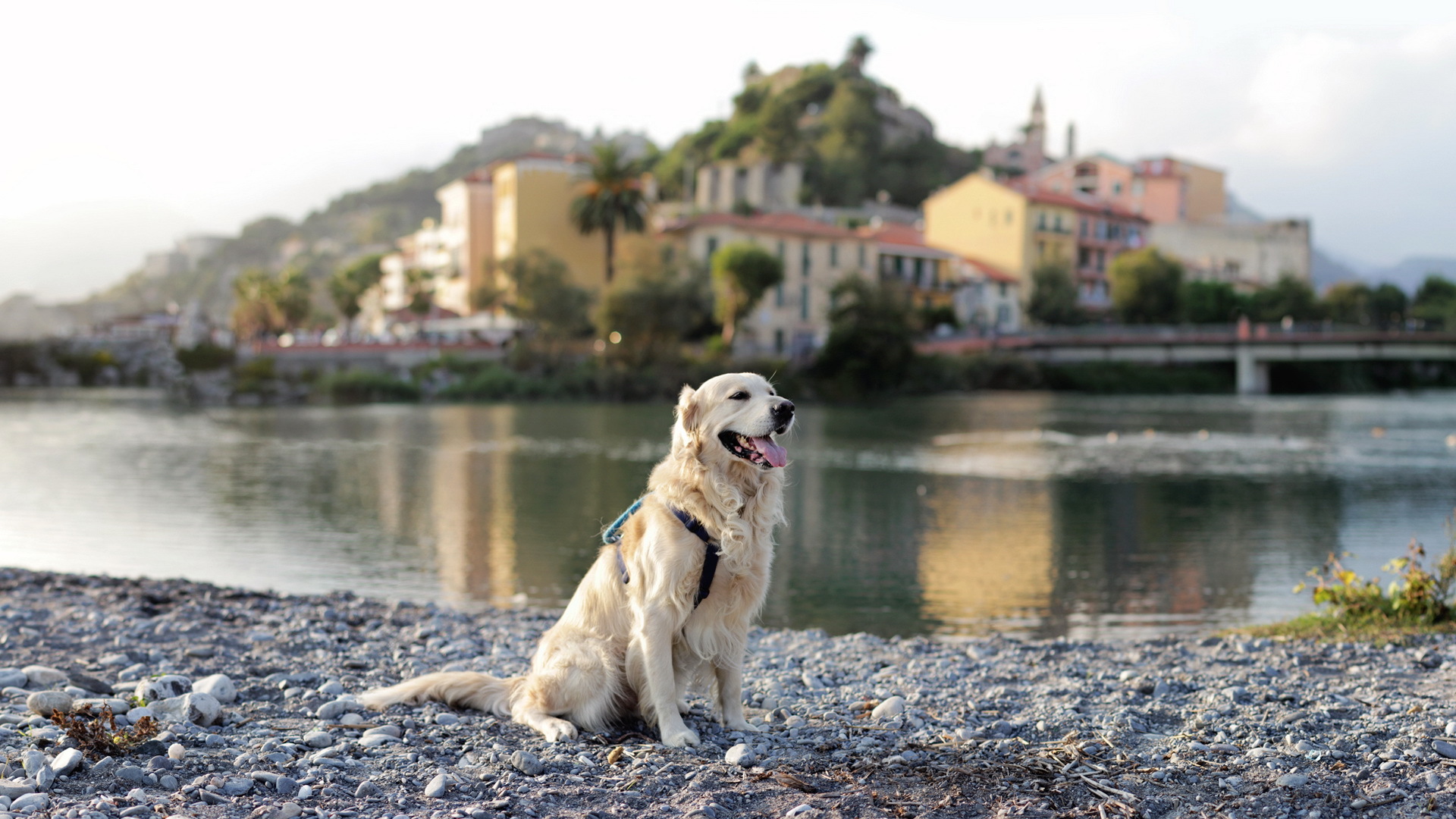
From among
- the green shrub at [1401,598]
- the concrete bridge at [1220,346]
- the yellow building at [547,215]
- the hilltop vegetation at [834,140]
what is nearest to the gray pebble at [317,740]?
the green shrub at [1401,598]

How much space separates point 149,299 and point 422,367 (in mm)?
159332

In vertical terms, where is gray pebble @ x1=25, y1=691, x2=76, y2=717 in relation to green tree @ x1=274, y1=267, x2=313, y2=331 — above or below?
below

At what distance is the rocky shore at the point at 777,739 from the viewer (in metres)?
4.07

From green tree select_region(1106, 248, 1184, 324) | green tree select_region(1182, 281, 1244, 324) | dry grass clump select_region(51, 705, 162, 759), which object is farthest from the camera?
green tree select_region(1182, 281, 1244, 324)

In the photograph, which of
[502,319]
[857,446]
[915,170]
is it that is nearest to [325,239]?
[915,170]

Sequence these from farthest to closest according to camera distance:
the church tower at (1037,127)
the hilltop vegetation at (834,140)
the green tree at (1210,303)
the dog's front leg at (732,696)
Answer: the church tower at (1037,127), the hilltop vegetation at (834,140), the green tree at (1210,303), the dog's front leg at (732,696)

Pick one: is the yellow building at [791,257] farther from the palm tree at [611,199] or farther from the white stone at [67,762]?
the white stone at [67,762]

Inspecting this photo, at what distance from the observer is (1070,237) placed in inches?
3415

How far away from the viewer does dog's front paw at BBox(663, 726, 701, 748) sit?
15.6 ft

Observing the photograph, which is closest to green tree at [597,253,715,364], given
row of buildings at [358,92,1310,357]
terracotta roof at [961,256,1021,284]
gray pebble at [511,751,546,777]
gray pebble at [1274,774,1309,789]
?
row of buildings at [358,92,1310,357]

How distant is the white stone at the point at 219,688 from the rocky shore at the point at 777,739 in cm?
1

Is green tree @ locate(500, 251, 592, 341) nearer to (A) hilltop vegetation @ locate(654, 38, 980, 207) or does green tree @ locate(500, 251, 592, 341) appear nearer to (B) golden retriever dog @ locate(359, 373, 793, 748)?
(A) hilltop vegetation @ locate(654, 38, 980, 207)

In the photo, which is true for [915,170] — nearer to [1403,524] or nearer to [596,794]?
[1403,524]

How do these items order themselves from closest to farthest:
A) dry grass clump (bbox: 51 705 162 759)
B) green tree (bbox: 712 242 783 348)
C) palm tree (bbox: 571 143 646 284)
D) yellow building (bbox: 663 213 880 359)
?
dry grass clump (bbox: 51 705 162 759) → green tree (bbox: 712 242 783 348) → yellow building (bbox: 663 213 880 359) → palm tree (bbox: 571 143 646 284)
